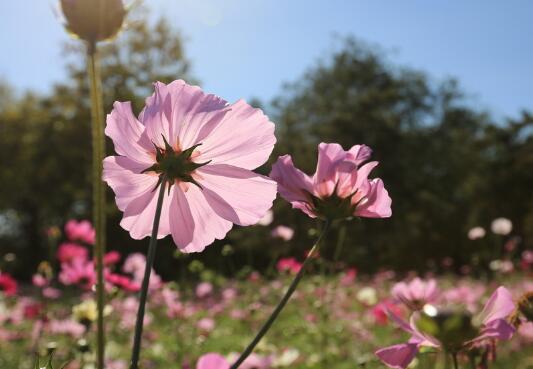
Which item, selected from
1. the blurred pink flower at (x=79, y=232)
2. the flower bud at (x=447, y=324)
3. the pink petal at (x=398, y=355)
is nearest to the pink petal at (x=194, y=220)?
the pink petal at (x=398, y=355)

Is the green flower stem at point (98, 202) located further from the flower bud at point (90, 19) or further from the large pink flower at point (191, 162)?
the large pink flower at point (191, 162)

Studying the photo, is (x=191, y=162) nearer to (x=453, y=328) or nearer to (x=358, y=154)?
(x=358, y=154)

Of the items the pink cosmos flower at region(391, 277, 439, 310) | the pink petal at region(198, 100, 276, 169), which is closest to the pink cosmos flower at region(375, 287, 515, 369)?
the pink petal at region(198, 100, 276, 169)

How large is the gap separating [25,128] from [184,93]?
20308 mm

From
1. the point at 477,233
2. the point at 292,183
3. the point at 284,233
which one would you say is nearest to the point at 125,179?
the point at 292,183

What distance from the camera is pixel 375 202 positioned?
2.52ft

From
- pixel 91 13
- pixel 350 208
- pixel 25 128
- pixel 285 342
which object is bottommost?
pixel 350 208

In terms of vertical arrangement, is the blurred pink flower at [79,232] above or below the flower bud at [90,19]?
above

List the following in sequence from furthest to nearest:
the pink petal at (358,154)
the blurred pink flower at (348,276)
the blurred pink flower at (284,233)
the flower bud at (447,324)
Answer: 1. the blurred pink flower at (348,276)
2. the blurred pink flower at (284,233)
3. the pink petal at (358,154)
4. the flower bud at (447,324)

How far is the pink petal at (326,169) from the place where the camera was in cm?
78

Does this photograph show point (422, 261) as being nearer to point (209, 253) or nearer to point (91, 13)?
point (209, 253)

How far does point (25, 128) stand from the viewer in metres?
19.6

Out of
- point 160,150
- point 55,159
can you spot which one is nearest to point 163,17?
point 55,159

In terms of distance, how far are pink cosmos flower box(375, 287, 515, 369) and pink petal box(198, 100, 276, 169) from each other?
0.79 ft
